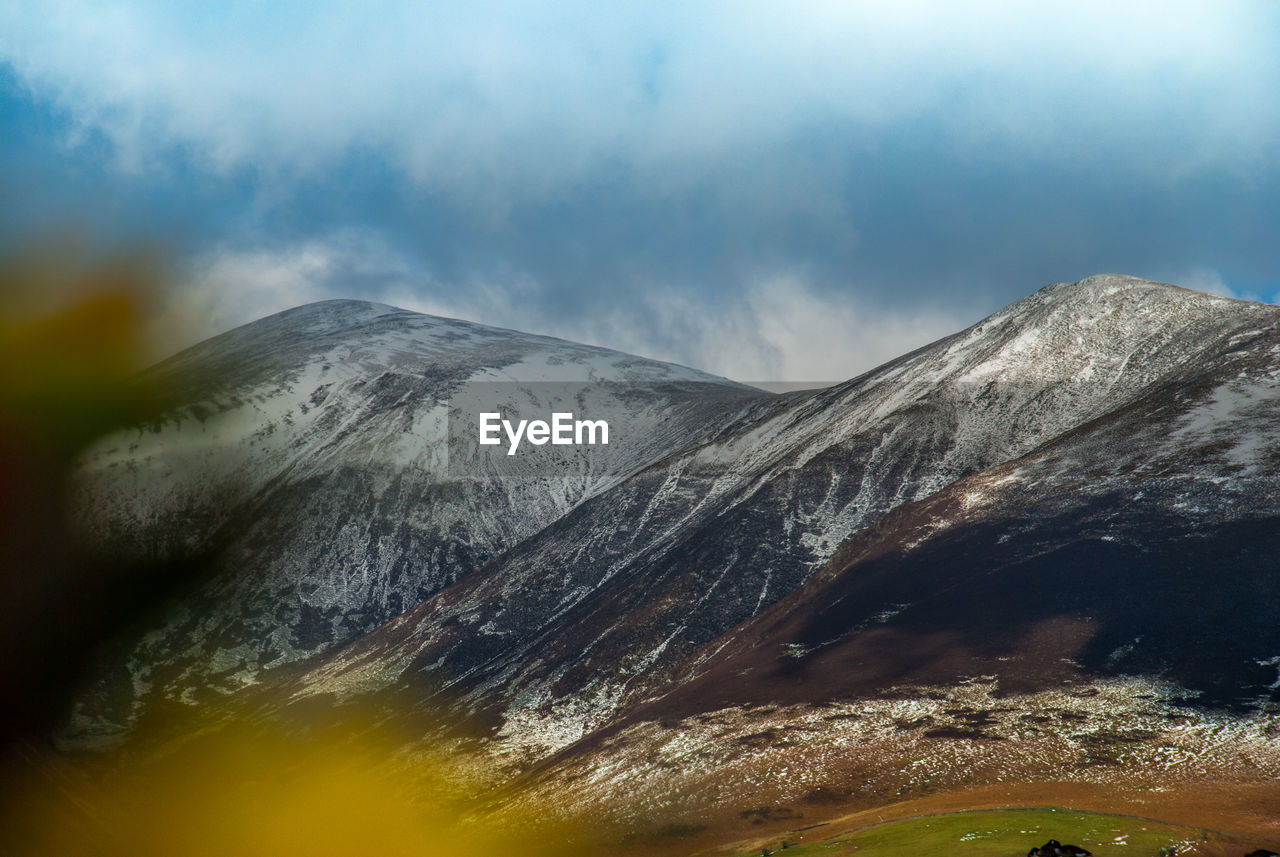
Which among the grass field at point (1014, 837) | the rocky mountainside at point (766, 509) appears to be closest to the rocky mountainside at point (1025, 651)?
the rocky mountainside at point (766, 509)

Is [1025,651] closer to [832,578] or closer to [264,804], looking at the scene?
[832,578]

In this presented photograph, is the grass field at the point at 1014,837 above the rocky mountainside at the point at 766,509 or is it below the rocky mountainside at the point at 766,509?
below

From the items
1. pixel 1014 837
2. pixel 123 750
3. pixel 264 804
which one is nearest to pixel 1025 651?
pixel 1014 837

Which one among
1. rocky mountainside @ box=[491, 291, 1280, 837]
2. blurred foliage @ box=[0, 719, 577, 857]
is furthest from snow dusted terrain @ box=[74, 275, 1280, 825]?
blurred foliage @ box=[0, 719, 577, 857]

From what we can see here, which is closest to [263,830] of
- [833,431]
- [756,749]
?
[756,749]

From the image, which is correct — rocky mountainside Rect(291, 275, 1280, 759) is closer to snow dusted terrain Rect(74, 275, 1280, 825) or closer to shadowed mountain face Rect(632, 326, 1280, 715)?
snow dusted terrain Rect(74, 275, 1280, 825)

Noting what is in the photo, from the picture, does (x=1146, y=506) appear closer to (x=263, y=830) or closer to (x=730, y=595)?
(x=730, y=595)

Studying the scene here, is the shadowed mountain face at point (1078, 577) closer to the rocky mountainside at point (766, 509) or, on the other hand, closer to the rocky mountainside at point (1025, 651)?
the rocky mountainside at point (1025, 651)
